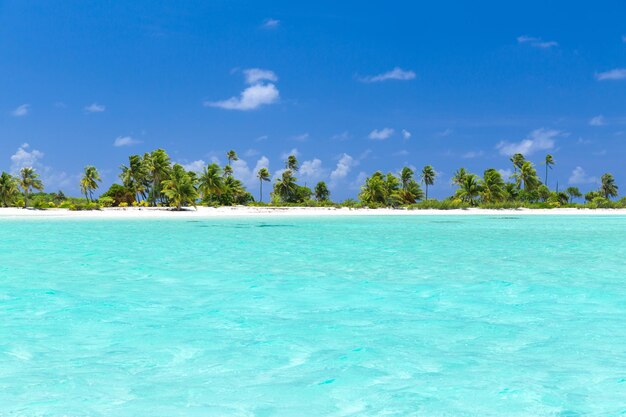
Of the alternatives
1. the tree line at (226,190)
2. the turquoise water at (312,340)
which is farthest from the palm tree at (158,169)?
the turquoise water at (312,340)

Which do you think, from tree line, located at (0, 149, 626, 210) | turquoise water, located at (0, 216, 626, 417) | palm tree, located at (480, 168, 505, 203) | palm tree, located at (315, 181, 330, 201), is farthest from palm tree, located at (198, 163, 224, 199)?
turquoise water, located at (0, 216, 626, 417)

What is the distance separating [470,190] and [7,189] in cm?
6079

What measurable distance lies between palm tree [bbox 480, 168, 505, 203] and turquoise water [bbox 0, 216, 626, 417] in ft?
205

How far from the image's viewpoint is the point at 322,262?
16.2m

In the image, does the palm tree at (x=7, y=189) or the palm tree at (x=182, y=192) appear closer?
the palm tree at (x=182, y=192)

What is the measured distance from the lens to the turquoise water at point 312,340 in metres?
4.99

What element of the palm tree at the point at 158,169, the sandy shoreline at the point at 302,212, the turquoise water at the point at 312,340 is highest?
the palm tree at the point at 158,169

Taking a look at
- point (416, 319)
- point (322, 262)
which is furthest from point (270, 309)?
point (322, 262)

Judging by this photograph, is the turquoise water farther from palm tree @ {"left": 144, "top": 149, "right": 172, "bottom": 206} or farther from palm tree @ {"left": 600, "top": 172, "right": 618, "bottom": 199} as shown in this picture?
palm tree @ {"left": 600, "top": 172, "right": 618, "bottom": 199}

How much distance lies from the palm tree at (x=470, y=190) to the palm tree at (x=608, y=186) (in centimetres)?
5215

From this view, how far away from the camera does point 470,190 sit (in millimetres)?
74938

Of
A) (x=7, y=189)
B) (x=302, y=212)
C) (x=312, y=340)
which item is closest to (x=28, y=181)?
(x=7, y=189)

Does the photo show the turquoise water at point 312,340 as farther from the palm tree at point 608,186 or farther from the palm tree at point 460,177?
the palm tree at point 608,186

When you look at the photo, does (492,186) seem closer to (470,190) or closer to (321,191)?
(470,190)
